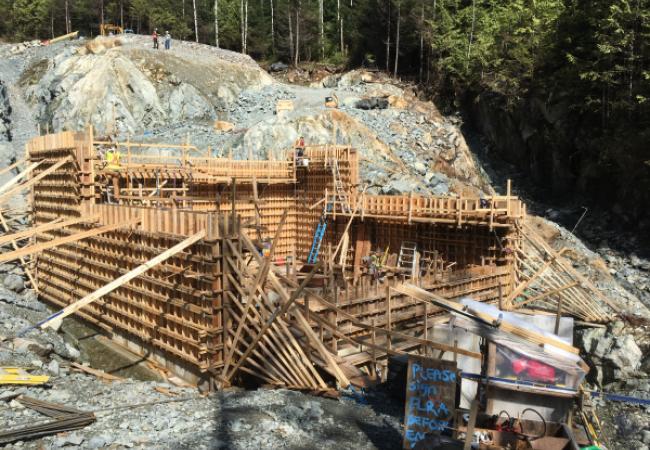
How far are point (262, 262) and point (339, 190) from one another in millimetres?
11388

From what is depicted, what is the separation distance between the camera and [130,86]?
3045 cm

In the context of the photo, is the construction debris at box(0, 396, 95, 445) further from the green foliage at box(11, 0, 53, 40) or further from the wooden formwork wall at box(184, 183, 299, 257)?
the green foliage at box(11, 0, 53, 40)

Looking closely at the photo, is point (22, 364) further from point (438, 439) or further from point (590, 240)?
point (590, 240)

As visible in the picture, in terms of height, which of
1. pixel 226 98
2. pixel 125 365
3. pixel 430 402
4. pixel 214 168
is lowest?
pixel 125 365

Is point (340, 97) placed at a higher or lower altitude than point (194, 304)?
higher

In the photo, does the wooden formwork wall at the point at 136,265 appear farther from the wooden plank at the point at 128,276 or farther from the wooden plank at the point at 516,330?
the wooden plank at the point at 516,330

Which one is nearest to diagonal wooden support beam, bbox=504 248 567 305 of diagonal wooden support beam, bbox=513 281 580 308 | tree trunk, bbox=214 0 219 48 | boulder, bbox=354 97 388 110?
diagonal wooden support beam, bbox=513 281 580 308

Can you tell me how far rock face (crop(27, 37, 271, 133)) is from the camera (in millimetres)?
29219

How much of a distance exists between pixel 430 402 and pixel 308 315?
3.69 m

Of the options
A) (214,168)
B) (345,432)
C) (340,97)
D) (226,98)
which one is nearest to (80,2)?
(226,98)

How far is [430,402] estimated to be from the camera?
20.1 feet

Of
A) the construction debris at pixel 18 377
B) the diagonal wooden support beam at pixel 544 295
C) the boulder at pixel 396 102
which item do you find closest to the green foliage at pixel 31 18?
the boulder at pixel 396 102

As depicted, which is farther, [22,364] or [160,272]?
[160,272]

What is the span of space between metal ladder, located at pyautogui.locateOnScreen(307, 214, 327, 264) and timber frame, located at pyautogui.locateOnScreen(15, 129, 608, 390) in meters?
0.35
